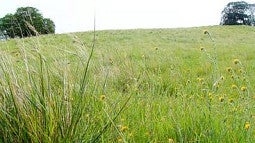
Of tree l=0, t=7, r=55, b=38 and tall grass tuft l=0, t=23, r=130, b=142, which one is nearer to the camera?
tall grass tuft l=0, t=23, r=130, b=142

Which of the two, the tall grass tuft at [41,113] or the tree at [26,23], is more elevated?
the tree at [26,23]

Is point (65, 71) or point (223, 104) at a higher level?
point (65, 71)

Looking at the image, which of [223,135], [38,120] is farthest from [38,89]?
[223,135]

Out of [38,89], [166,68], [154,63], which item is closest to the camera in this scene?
[38,89]

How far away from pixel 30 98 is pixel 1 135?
0.26 meters

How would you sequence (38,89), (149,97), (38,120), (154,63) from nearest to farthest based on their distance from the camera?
(38,120) < (38,89) < (149,97) < (154,63)

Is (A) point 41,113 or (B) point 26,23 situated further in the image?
(B) point 26,23

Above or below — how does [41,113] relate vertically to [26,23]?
below

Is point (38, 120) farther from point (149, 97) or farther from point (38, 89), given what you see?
point (149, 97)

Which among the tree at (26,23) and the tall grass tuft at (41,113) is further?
the tree at (26,23)

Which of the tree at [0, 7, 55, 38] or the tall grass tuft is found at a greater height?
the tree at [0, 7, 55, 38]

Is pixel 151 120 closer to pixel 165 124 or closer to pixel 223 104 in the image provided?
pixel 165 124

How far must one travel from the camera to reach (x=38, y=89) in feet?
8.22

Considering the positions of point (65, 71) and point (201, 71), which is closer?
point (65, 71)
